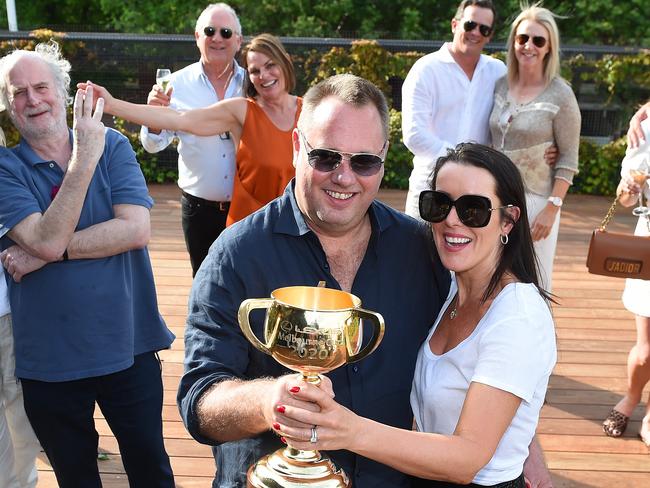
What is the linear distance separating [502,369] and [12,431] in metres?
1.97

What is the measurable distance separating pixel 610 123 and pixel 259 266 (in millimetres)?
7839

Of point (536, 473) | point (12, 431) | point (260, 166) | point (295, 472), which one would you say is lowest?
point (12, 431)

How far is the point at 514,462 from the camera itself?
1791 mm

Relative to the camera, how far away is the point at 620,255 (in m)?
3.33

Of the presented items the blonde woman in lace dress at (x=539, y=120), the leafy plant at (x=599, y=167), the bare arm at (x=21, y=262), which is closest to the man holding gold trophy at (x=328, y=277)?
the bare arm at (x=21, y=262)

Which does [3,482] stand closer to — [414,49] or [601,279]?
[601,279]

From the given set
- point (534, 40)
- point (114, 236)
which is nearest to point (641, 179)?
point (534, 40)

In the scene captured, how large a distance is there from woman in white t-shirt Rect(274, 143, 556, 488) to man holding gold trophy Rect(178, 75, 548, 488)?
0.09 meters

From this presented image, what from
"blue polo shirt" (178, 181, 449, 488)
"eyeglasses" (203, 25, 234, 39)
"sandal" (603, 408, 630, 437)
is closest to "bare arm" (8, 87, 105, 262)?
"blue polo shirt" (178, 181, 449, 488)

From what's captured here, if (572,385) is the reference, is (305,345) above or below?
above

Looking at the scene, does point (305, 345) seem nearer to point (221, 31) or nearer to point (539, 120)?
point (539, 120)

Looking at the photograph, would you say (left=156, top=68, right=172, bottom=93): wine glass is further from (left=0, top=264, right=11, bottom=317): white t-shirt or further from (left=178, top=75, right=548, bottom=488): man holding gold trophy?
(left=178, top=75, right=548, bottom=488): man holding gold trophy

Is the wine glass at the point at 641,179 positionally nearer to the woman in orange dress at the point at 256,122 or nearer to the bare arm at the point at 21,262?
Result: the woman in orange dress at the point at 256,122

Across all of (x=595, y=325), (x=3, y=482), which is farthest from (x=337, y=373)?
(x=595, y=325)
